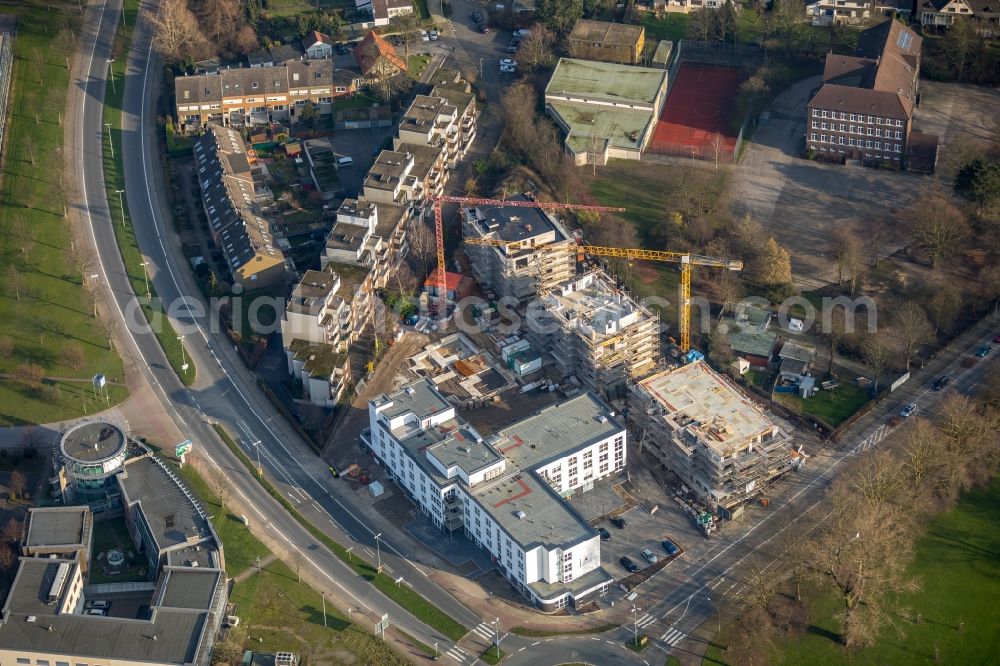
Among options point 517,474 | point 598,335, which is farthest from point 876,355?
point 517,474

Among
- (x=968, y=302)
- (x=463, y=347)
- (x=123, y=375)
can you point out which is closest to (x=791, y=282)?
(x=968, y=302)

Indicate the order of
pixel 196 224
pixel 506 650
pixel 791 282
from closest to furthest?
pixel 506 650 < pixel 791 282 < pixel 196 224

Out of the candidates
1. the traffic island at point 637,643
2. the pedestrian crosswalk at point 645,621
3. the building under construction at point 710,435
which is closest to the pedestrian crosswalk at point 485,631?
the traffic island at point 637,643

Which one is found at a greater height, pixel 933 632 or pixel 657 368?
pixel 657 368

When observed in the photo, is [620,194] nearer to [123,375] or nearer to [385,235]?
[385,235]

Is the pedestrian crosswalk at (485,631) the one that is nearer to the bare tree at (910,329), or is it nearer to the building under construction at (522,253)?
the building under construction at (522,253)

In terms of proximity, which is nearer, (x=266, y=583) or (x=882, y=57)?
(x=266, y=583)

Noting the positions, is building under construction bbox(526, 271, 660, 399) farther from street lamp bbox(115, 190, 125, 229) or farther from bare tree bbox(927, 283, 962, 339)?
street lamp bbox(115, 190, 125, 229)
